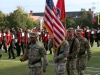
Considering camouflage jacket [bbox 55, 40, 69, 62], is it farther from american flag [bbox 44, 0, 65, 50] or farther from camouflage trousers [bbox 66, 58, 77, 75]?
camouflage trousers [bbox 66, 58, 77, 75]

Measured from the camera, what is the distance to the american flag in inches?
362

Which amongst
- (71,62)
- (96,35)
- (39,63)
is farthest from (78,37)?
(96,35)

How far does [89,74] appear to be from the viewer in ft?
41.6

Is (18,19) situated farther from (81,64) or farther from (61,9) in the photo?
(61,9)

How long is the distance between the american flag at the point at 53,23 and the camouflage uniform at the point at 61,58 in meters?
0.18

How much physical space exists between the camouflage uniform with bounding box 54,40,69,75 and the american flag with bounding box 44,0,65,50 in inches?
7.1

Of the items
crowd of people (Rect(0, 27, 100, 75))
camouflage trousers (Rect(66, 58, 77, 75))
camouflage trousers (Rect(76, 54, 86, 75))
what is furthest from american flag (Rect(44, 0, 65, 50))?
camouflage trousers (Rect(76, 54, 86, 75))

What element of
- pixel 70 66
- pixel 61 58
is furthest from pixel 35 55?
pixel 70 66

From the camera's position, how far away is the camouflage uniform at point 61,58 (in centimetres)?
889

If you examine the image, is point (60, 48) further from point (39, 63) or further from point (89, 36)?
point (89, 36)

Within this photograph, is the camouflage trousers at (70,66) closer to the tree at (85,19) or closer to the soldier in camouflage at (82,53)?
the soldier in camouflage at (82,53)

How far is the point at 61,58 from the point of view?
8.92 m

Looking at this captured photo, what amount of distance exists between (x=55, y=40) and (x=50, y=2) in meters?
1.18

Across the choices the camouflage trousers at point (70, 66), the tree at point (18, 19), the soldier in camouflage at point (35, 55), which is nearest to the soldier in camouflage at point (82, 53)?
the camouflage trousers at point (70, 66)
